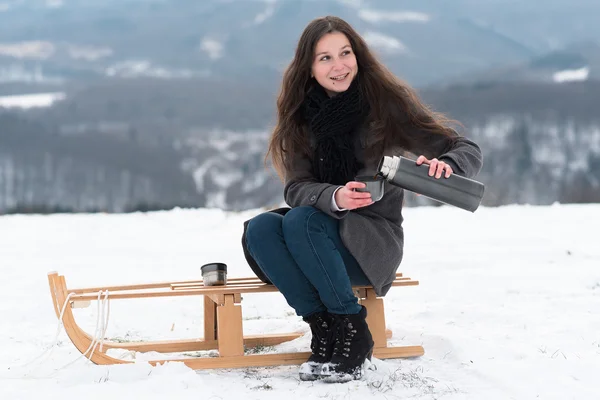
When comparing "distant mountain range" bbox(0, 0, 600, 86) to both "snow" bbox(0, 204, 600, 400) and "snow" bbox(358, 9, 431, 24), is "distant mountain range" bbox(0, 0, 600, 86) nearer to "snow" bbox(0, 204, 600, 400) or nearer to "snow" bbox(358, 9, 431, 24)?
"snow" bbox(358, 9, 431, 24)

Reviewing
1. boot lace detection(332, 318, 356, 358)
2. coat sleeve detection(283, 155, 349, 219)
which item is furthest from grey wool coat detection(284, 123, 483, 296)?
boot lace detection(332, 318, 356, 358)

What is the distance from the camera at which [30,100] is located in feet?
270

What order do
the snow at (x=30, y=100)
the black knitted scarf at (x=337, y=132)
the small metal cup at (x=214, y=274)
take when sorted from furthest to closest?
the snow at (x=30, y=100) → the small metal cup at (x=214, y=274) → the black knitted scarf at (x=337, y=132)

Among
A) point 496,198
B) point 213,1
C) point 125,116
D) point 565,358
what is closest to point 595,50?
point 125,116

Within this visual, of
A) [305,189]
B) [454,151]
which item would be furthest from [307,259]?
[454,151]

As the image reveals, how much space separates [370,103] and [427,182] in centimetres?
56

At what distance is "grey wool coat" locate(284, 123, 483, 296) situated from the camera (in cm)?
272

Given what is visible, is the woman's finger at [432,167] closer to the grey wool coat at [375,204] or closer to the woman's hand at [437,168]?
the woman's hand at [437,168]

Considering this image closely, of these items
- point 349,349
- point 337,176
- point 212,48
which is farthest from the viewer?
point 212,48

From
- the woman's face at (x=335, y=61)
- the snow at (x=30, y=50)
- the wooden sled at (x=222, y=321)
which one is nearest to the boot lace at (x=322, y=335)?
the wooden sled at (x=222, y=321)

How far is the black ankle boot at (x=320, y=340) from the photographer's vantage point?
2.71 metres

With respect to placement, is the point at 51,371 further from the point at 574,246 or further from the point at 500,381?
the point at 574,246

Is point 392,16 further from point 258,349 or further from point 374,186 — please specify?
point 374,186

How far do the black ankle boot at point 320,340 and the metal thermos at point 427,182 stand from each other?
60 centimetres
